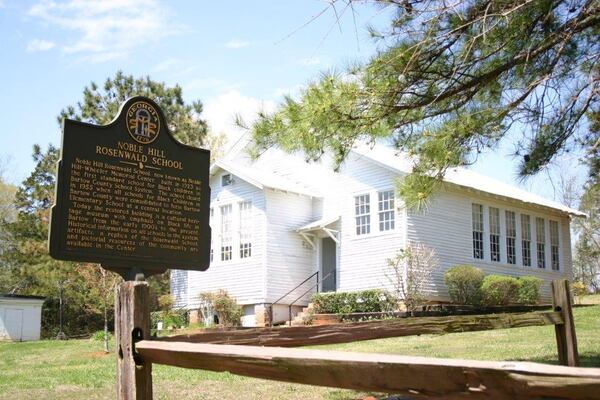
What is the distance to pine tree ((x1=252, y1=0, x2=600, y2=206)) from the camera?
8.15 meters

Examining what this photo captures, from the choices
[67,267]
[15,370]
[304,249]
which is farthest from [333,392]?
[67,267]

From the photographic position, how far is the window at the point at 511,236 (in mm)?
25031

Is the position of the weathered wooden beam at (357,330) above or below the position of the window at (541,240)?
below

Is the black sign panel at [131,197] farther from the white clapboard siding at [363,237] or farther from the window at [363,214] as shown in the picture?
the window at [363,214]

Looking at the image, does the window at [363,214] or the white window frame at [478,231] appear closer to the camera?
the window at [363,214]

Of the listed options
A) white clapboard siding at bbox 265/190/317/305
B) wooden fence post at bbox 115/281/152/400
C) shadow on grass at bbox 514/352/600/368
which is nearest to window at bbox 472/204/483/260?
white clapboard siding at bbox 265/190/317/305

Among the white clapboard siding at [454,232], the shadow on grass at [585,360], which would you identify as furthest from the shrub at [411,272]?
the shadow on grass at [585,360]

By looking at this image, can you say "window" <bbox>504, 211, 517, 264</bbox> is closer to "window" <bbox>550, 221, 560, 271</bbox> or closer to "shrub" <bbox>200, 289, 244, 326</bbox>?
"window" <bbox>550, 221, 560, 271</bbox>

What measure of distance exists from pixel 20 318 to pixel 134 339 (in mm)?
23801

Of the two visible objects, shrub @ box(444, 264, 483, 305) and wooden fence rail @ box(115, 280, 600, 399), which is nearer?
wooden fence rail @ box(115, 280, 600, 399)

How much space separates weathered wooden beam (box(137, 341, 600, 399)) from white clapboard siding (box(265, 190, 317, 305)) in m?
20.4

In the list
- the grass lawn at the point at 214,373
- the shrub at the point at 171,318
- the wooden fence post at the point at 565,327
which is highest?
the wooden fence post at the point at 565,327

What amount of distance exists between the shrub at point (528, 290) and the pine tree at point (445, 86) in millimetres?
14390

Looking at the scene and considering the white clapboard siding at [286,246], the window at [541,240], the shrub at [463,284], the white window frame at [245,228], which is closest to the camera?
the shrub at [463,284]
